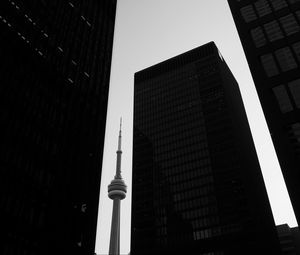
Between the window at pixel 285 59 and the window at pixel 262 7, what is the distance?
6781 millimetres

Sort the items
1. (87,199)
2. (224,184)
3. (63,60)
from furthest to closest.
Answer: (224,184) < (63,60) < (87,199)

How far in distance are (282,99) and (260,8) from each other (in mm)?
13849

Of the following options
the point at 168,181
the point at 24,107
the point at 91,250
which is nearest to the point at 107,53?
the point at 24,107

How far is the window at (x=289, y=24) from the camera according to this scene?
34997mm

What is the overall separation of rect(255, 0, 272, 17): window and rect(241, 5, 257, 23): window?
2.07 feet

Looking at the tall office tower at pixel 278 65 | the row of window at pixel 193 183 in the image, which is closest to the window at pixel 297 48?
the tall office tower at pixel 278 65

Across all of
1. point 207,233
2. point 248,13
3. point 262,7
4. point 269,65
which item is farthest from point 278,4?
point 207,233

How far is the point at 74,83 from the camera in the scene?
75.0 m

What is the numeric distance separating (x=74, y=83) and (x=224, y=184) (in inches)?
3733

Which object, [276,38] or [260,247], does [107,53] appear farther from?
[260,247]

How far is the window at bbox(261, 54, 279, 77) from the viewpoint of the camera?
33375 millimetres

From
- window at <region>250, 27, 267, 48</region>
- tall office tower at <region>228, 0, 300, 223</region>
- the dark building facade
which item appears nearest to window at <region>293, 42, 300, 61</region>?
tall office tower at <region>228, 0, 300, 223</region>

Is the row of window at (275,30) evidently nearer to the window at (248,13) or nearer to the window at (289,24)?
the window at (289,24)

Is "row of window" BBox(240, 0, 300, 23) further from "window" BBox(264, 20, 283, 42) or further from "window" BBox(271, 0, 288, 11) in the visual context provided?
"window" BBox(264, 20, 283, 42)
